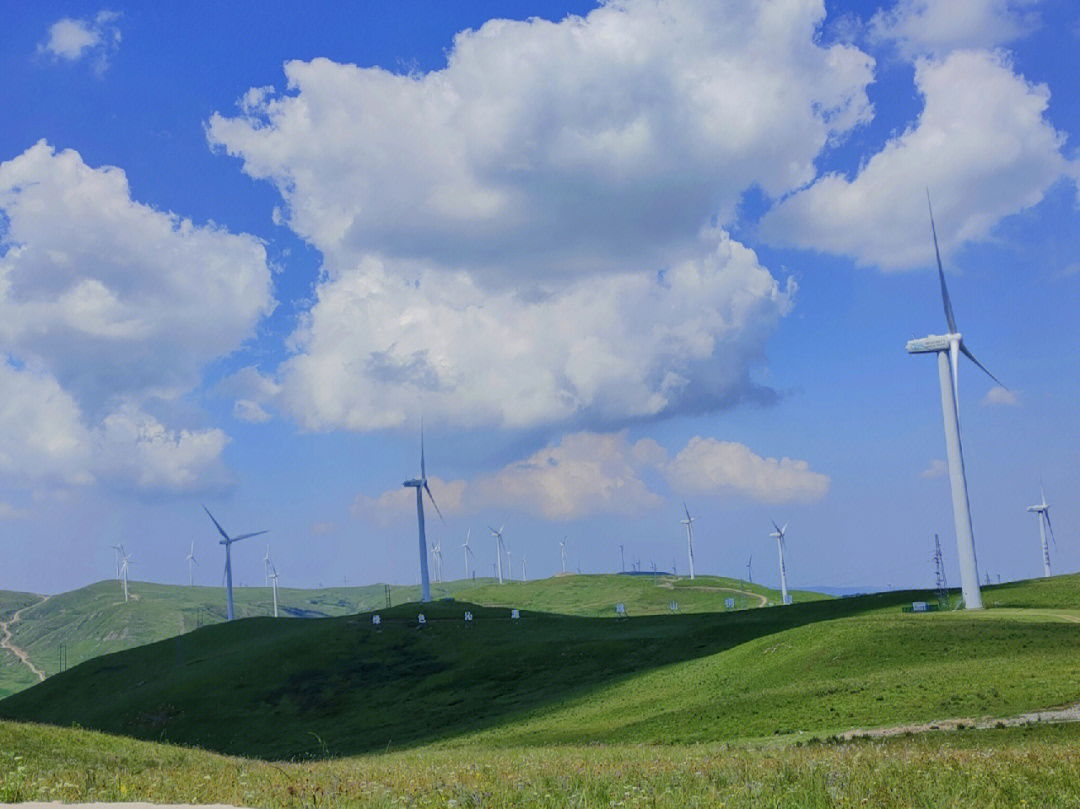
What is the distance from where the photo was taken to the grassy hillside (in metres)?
57.9

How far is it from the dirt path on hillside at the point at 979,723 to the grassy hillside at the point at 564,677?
7.36ft

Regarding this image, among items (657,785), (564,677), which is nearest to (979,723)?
(657,785)

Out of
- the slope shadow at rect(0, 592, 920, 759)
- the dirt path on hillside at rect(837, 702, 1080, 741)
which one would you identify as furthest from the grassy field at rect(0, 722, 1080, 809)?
the slope shadow at rect(0, 592, 920, 759)

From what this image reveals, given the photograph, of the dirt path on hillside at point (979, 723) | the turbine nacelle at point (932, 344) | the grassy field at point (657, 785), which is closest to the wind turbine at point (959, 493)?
the turbine nacelle at point (932, 344)

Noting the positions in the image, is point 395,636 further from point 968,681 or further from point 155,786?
point 155,786

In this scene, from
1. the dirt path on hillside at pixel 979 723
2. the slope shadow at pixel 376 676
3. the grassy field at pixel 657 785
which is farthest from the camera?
the slope shadow at pixel 376 676

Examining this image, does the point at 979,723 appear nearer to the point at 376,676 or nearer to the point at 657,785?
the point at 657,785

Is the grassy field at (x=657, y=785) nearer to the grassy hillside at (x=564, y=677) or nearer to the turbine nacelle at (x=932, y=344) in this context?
the grassy hillside at (x=564, y=677)

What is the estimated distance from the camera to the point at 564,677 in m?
A: 105

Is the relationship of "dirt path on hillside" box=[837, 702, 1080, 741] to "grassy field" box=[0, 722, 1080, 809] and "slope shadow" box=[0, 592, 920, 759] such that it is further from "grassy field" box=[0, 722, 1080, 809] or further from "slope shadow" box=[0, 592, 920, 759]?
"slope shadow" box=[0, 592, 920, 759]

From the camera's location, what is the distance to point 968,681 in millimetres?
56719

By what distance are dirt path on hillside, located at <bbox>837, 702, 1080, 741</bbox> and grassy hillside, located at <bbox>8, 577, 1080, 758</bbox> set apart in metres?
2.24

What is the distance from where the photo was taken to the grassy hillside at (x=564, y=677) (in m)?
57.9

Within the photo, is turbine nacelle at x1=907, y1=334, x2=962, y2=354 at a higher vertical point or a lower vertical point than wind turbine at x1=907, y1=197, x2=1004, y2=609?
higher
